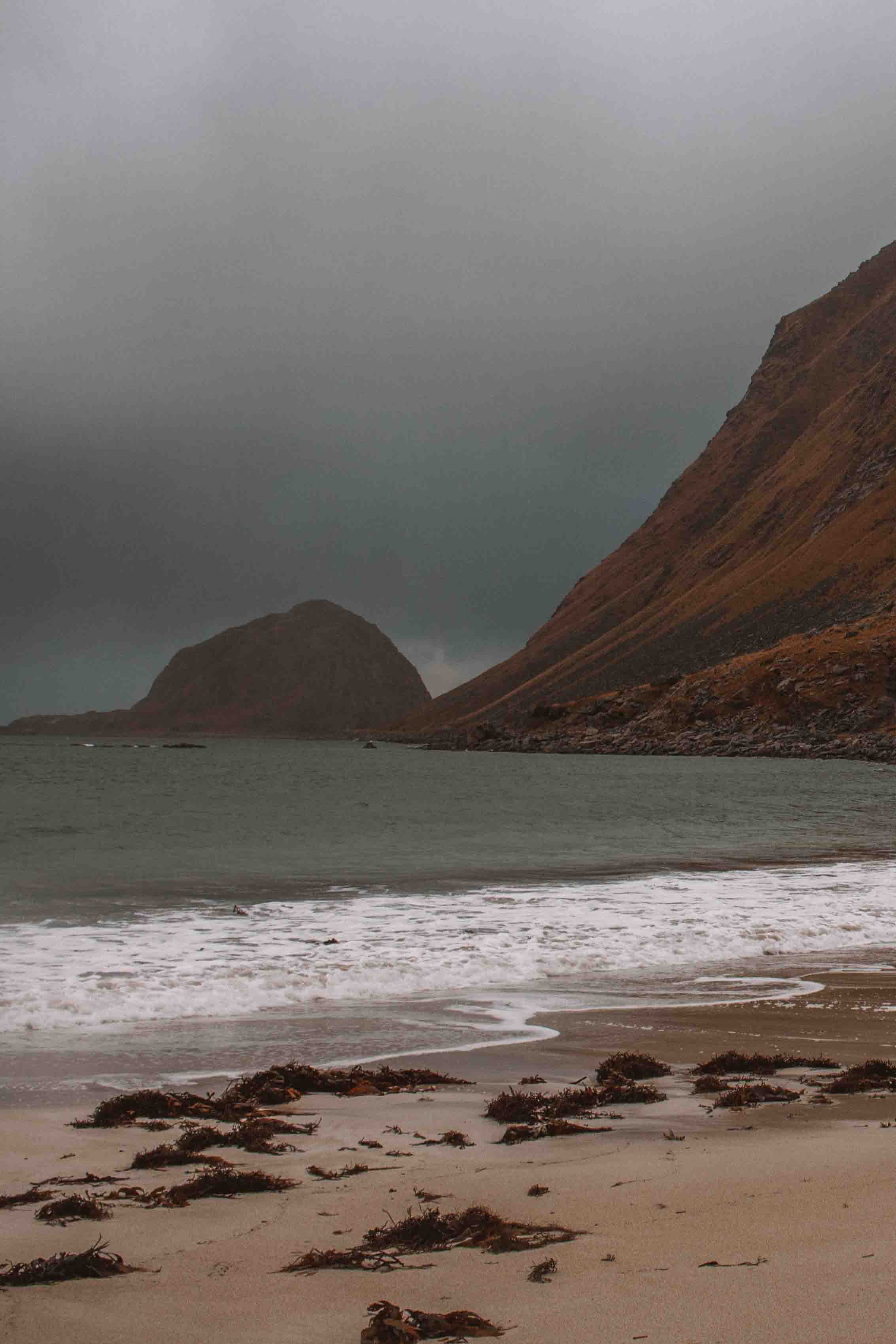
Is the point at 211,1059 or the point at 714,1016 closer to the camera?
the point at 211,1059

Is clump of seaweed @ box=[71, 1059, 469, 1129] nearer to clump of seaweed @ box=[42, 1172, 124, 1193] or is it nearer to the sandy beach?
the sandy beach

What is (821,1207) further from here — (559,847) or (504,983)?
(559,847)

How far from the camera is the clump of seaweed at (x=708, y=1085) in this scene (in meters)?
8.01

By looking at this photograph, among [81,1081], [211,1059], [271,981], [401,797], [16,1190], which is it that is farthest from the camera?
[401,797]

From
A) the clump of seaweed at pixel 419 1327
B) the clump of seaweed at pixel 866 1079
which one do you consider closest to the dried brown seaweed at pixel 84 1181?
the clump of seaweed at pixel 419 1327

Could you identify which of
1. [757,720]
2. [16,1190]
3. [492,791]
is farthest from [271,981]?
[757,720]

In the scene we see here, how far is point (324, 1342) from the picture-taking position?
4039 millimetres

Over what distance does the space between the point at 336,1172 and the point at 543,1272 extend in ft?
6.64

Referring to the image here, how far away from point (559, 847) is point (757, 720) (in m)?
117

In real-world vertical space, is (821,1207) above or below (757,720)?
below

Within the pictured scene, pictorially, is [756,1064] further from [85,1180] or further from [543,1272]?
[85,1180]

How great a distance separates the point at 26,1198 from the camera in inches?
224

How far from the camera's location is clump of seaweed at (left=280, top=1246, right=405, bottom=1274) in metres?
4.71

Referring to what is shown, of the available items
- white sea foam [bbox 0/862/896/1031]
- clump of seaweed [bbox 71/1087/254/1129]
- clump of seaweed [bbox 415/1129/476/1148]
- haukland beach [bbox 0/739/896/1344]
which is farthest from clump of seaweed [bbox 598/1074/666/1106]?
white sea foam [bbox 0/862/896/1031]
